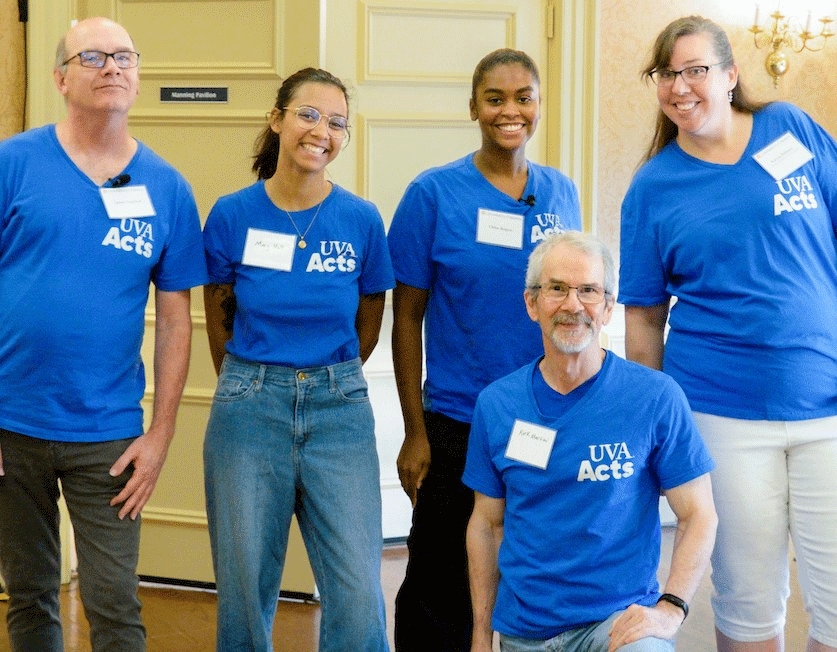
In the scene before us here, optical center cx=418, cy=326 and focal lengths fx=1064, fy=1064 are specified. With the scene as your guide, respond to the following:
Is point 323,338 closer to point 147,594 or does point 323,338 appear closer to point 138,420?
point 138,420

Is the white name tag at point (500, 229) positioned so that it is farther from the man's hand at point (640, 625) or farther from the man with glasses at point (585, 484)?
the man's hand at point (640, 625)

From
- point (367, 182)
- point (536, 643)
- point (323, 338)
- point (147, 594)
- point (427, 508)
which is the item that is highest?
point (367, 182)

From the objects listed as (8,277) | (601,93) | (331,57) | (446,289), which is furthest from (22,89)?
(601,93)

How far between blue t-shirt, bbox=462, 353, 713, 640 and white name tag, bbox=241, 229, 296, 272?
2.07ft

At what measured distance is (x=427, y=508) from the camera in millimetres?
2592

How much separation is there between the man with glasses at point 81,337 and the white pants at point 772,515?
4.08ft

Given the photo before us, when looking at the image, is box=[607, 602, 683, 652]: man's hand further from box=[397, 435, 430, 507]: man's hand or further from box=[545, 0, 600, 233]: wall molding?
box=[545, 0, 600, 233]: wall molding

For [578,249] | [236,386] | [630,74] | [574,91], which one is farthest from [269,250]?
[630,74]

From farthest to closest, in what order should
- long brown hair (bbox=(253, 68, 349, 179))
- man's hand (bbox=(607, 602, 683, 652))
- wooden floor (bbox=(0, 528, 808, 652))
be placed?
wooden floor (bbox=(0, 528, 808, 652)) → long brown hair (bbox=(253, 68, 349, 179)) → man's hand (bbox=(607, 602, 683, 652))

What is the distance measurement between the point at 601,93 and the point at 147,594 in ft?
Answer: 8.87

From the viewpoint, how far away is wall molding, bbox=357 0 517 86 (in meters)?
4.16

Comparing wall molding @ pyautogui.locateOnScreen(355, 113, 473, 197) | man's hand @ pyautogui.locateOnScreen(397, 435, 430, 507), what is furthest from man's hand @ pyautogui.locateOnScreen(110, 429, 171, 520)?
wall molding @ pyautogui.locateOnScreen(355, 113, 473, 197)

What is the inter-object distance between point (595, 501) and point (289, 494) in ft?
2.31

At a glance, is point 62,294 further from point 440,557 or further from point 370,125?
point 370,125
